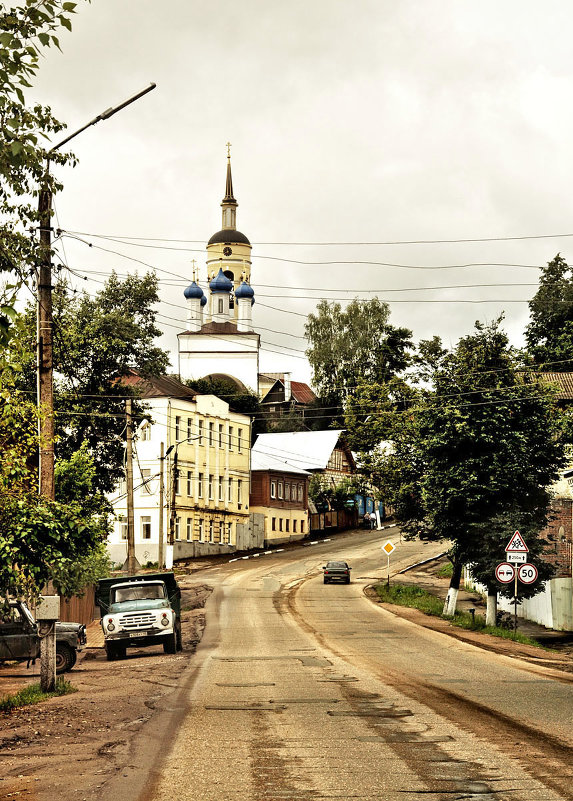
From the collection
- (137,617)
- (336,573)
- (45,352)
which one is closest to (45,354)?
(45,352)

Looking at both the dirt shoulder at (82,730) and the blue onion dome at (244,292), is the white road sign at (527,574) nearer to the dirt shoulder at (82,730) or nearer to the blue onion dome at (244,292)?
the dirt shoulder at (82,730)

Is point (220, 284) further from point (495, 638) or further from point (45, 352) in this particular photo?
point (45, 352)

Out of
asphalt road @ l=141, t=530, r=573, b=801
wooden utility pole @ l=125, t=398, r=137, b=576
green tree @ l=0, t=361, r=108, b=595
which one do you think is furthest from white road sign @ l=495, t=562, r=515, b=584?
wooden utility pole @ l=125, t=398, r=137, b=576

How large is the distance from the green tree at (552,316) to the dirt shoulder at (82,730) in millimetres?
52061

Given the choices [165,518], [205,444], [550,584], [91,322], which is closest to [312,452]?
[205,444]

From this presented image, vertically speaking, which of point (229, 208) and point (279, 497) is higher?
point (229, 208)

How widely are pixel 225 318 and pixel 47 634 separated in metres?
116

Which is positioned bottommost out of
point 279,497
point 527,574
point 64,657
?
point 64,657

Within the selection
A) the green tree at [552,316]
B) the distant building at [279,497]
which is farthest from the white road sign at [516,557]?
the distant building at [279,497]

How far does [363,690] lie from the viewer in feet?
60.4

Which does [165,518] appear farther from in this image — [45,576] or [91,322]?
[45,576]

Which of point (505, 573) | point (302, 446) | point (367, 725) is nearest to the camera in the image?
point (367, 725)

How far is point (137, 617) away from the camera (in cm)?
2955

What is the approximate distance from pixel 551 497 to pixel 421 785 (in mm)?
31468
